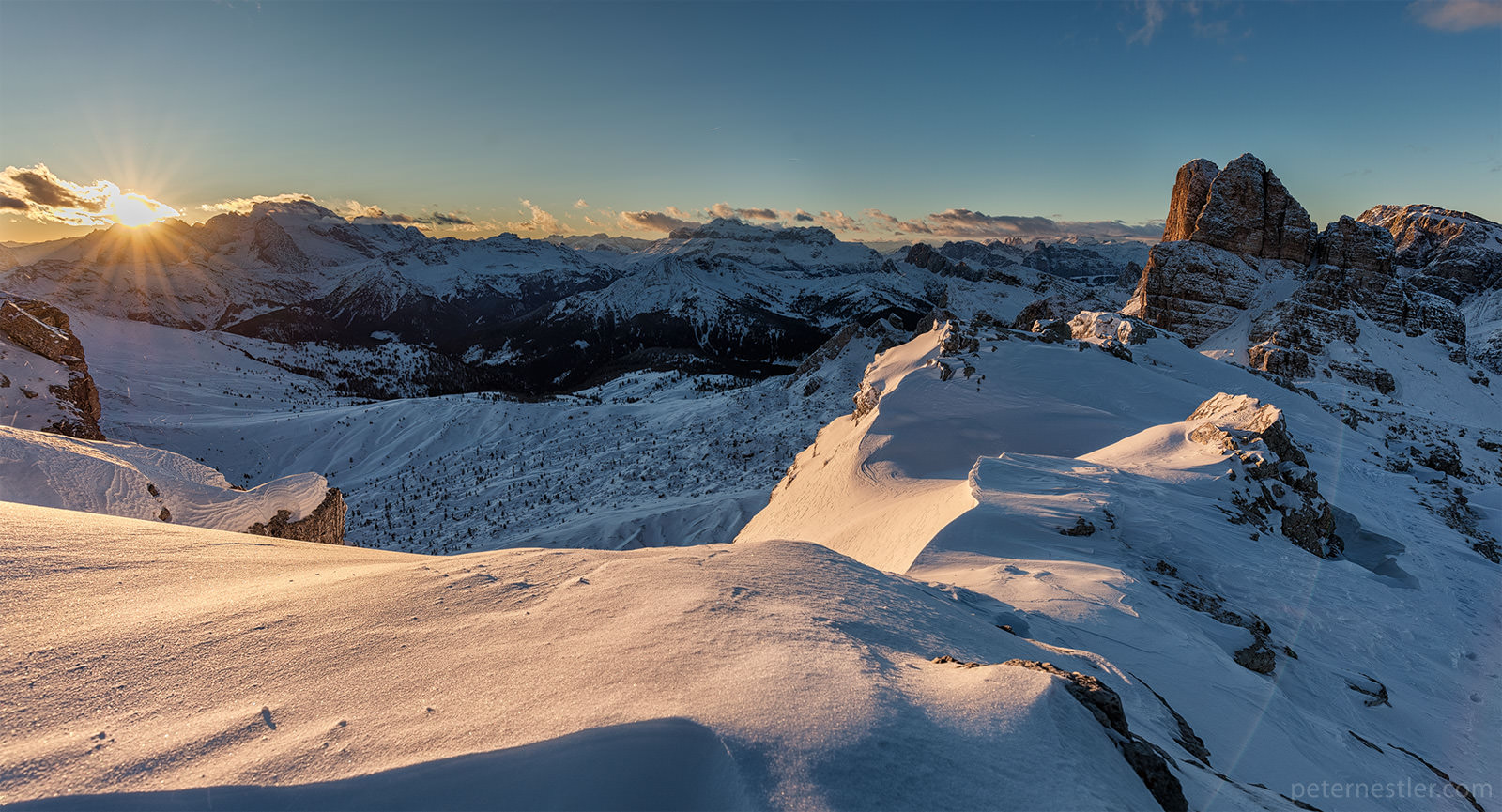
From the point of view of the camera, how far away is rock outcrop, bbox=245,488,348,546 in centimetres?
1433

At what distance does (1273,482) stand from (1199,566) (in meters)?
4.41

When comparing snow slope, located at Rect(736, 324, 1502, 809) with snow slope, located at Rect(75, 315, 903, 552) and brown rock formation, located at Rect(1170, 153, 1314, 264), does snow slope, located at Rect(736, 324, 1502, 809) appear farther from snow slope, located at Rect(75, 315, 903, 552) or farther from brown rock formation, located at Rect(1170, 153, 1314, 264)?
brown rock formation, located at Rect(1170, 153, 1314, 264)

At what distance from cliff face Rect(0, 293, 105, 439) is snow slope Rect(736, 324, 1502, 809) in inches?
1190

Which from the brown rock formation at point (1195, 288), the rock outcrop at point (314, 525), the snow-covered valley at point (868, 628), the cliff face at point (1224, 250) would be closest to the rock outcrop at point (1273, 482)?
the snow-covered valley at point (868, 628)

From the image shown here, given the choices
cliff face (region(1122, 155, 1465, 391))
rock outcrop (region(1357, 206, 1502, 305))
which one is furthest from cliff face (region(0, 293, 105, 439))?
rock outcrop (region(1357, 206, 1502, 305))

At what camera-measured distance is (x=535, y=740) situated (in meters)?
2.77

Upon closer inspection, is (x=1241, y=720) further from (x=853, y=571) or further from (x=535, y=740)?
(x=535, y=740)

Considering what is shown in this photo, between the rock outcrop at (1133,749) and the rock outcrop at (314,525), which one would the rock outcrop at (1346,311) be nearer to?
the rock outcrop at (1133,749)

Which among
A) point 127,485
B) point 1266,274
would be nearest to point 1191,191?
point 1266,274

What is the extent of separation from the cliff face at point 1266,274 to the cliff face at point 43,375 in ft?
255

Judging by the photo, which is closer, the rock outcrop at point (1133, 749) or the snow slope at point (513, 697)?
the snow slope at point (513, 697)

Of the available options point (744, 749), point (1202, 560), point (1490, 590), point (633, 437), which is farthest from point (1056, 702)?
point (633, 437)

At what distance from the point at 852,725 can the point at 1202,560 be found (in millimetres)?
9943

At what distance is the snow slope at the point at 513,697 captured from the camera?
257 cm
